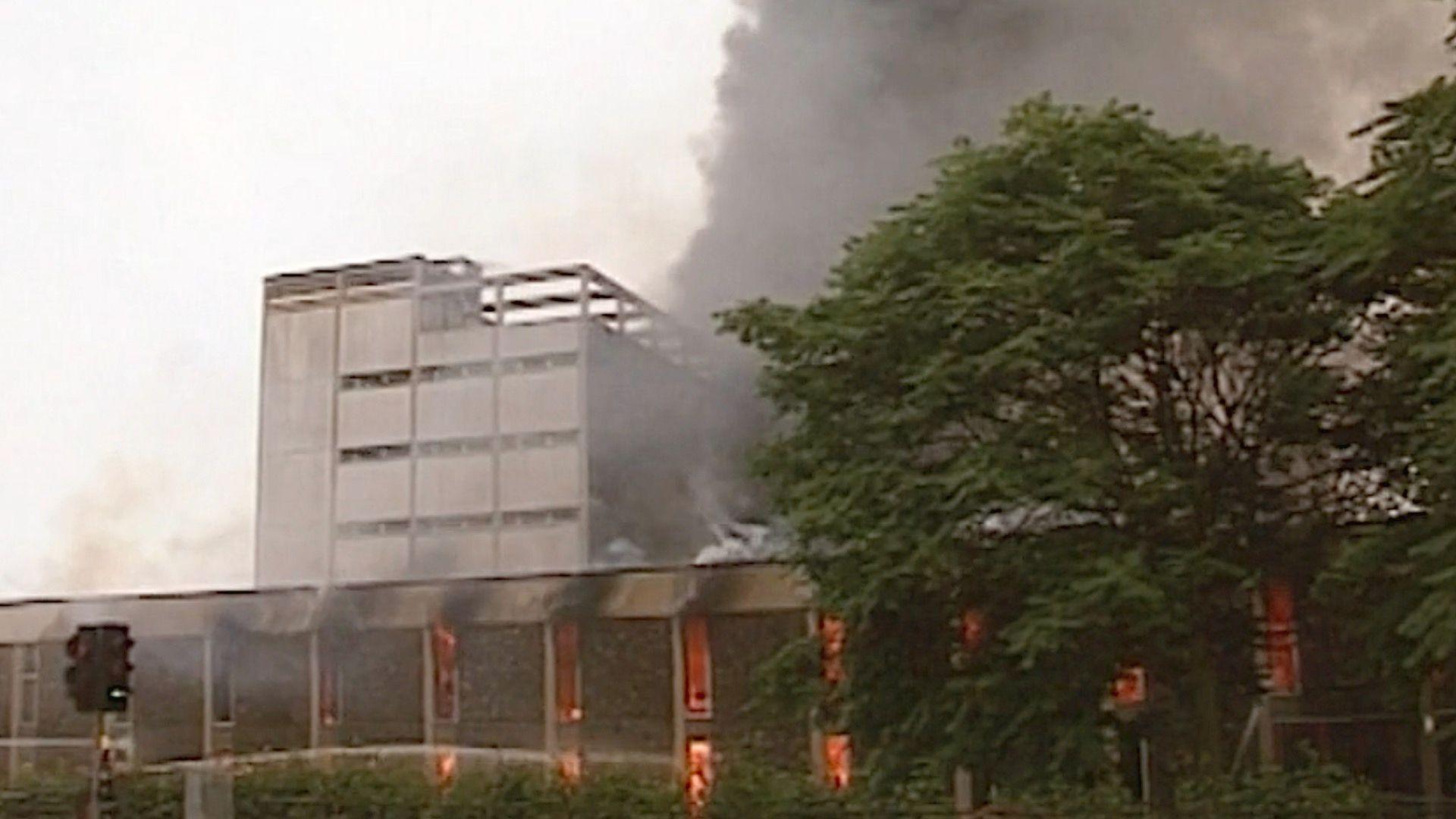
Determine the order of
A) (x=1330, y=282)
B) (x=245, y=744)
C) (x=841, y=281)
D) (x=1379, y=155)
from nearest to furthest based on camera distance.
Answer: (x=1379, y=155)
(x=1330, y=282)
(x=841, y=281)
(x=245, y=744)

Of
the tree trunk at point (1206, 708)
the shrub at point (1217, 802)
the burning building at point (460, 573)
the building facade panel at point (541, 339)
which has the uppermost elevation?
the building facade panel at point (541, 339)

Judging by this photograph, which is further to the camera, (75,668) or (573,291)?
(573,291)

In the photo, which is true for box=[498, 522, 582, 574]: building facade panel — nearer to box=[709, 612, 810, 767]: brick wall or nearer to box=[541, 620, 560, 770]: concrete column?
box=[541, 620, 560, 770]: concrete column

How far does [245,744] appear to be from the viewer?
32406 mm

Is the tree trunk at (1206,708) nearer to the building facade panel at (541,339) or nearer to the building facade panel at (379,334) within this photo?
the building facade panel at (541,339)

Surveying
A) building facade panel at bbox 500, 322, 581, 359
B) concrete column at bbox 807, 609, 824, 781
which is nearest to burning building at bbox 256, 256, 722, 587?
building facade panel at bbox 500, 322, 581, 359

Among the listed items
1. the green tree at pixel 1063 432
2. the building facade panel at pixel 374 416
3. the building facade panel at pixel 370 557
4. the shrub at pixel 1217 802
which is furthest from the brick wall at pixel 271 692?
the shrub at pixel 1217 802

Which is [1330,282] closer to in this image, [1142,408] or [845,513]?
[1142,408]

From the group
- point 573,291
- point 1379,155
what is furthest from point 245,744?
point 1379,155

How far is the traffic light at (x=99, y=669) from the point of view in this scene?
18.7m

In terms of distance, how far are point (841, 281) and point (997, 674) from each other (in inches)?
189

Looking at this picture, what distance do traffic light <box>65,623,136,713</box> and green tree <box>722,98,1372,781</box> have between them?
727 cm

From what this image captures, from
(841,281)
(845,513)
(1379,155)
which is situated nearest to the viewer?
(1379,155)

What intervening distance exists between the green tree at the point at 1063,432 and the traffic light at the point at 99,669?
7.27 meters
